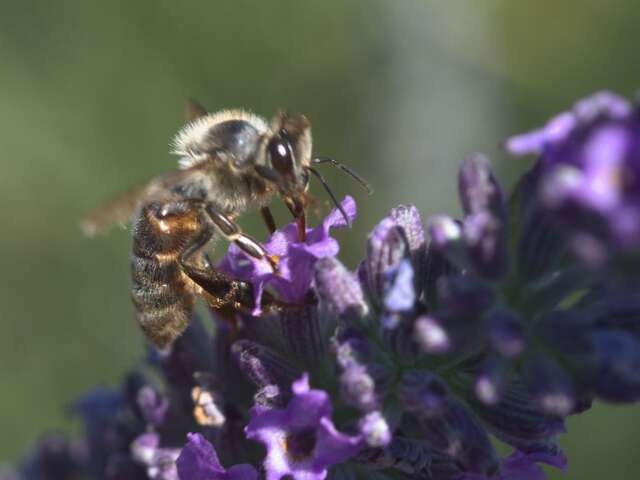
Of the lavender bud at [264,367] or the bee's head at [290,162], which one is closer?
the lavender bud at [264,367]

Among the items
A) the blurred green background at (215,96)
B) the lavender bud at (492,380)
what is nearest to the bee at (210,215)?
the lavender bud at (492,380)

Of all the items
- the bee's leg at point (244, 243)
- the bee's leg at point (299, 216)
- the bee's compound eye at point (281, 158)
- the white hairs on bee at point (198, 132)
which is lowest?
the bee's leg at point (244, 243)

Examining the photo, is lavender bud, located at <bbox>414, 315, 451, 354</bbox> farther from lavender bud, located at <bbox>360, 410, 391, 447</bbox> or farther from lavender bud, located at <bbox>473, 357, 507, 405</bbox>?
lavender bud, located at <bbox>360, 410, 391, 447</bbox>

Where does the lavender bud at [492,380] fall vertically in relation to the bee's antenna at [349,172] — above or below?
below

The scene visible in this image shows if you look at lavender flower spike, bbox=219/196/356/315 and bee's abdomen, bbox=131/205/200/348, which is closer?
lavender flower spike, bbox=219/196/356/315

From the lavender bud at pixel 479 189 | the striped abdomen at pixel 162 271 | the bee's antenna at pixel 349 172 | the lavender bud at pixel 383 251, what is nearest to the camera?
the lavender bud at pixel 479 189

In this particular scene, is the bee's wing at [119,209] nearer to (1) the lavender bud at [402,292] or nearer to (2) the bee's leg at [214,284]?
(2) the bee's leg at [214,284]

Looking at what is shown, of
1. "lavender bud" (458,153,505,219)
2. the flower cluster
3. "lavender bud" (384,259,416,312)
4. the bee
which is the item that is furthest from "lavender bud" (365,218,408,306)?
the bee

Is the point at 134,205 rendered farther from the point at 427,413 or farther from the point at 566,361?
the point at 566,361
